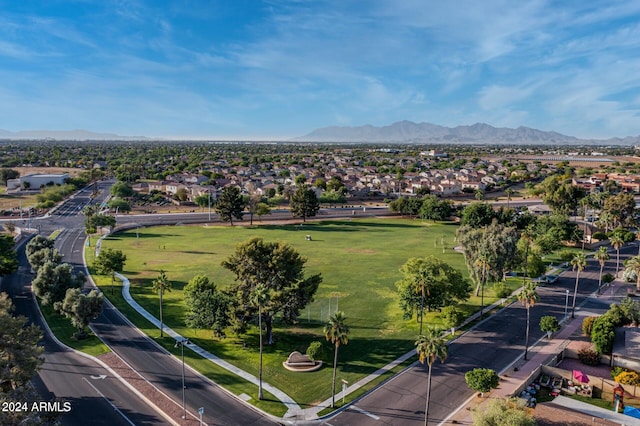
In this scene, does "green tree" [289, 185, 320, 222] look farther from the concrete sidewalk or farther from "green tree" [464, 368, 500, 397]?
"green tree" [464, 368, 500, 397]

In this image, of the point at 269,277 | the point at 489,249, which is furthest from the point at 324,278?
the point at 489,249

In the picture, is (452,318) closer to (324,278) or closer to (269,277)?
(269,277)

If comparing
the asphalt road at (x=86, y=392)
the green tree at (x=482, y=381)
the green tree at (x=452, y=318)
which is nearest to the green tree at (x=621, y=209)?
the green tree at (x=452, y=318)

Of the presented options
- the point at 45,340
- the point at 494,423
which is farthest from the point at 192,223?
the point at 494,423

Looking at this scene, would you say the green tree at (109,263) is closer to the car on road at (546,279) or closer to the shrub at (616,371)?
the shrub at (616,371)

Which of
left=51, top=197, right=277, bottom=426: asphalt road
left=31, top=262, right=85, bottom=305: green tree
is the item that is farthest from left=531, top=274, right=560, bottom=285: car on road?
left=31, top=262, right=85, bottom=305: green tree

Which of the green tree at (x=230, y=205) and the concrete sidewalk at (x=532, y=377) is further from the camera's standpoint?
the green tree at (x=230, y=205)
